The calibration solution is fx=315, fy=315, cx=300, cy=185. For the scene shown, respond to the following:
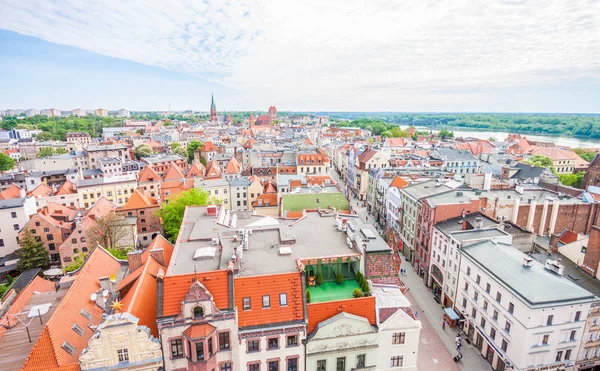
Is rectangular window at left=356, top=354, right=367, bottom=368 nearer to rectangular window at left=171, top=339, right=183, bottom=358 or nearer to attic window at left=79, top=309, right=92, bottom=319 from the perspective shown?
rectangular window at left=171, top=339, right=183, bottom=358

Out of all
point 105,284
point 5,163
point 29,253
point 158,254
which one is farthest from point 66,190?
point 5,163

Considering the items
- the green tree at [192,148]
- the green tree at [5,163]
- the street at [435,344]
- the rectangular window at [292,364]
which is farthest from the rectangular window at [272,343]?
the green tree at [5,163]

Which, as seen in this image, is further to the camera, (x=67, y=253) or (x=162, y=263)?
(x=67, y=253)

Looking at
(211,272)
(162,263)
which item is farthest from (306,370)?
(162,263)

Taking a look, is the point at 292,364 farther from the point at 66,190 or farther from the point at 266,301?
the point at 66,190

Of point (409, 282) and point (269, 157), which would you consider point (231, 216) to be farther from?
point (269, 157)

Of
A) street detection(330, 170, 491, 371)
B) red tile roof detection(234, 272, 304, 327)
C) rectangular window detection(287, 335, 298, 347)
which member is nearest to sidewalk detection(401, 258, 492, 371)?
street detection(330, 170, 491, 371)

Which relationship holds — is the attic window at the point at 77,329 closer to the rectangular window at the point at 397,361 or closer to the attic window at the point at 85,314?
the attic window at the point at 85,314
